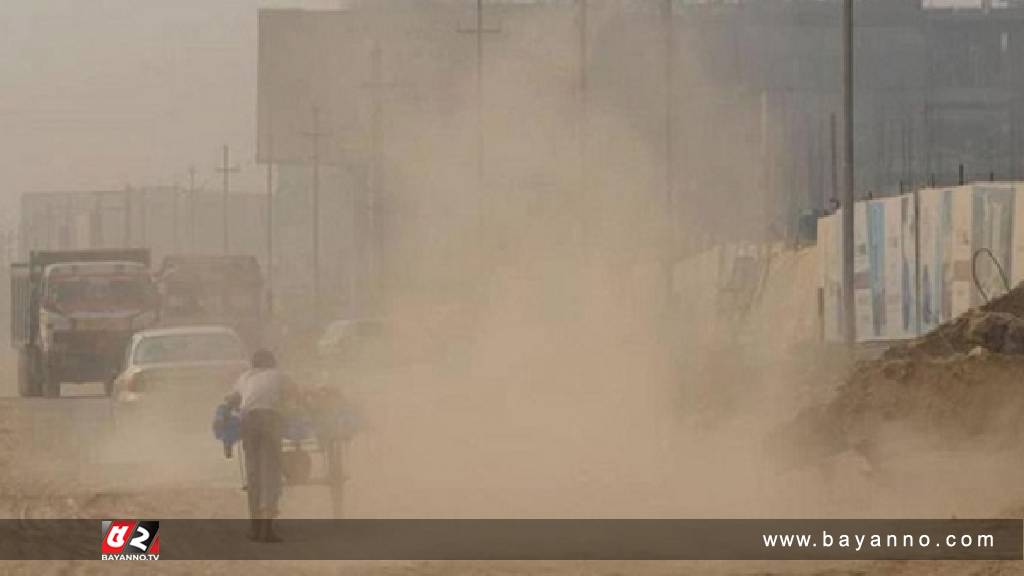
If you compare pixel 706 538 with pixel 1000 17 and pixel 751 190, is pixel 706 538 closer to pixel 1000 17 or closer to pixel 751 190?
pixel 751 190

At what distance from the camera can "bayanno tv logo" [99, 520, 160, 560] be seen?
59.3ft

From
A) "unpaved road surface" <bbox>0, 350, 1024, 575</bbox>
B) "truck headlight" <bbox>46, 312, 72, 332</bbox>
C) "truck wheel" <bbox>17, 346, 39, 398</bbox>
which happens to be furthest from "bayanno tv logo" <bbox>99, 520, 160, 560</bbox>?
"truck wheel" <bbox>17, 346, 39, 398</bbox>

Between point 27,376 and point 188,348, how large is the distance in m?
21.2

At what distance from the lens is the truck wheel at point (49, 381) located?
4725cm

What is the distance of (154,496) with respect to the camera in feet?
79.2

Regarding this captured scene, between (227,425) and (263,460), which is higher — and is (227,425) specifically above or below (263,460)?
above

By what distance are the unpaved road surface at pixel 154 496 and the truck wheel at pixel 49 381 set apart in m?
3.88

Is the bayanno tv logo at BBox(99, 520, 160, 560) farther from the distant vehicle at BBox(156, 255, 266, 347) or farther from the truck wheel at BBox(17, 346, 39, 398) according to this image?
the distant vehicle at BBox(156, 255, 266, 347)

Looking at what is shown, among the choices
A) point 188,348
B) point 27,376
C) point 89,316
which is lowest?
point 27,376

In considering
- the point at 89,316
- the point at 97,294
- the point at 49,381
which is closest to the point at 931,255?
the point at 97,294

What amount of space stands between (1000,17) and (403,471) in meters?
114

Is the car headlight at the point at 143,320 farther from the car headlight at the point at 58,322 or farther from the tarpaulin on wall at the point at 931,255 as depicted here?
the tarpaulin on wall at the point at 931,255

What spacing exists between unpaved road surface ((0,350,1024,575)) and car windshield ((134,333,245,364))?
3.70ft

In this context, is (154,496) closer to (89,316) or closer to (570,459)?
(570,459)
